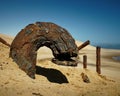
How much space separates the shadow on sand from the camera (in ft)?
39.4

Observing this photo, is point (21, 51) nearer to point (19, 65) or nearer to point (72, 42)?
point (19, 65)

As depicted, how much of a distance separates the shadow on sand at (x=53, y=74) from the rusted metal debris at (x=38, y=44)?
1636 millimetres

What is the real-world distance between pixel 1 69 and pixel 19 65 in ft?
3.38

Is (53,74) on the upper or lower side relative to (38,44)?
lower

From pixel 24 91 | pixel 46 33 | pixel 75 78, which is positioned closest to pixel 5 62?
pixel 46 33

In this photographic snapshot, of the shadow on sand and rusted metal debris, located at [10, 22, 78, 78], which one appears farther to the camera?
the shadow on sand

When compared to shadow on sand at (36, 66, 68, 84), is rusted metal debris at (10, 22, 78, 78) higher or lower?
higher

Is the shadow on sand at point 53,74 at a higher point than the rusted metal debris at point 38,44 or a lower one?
lower

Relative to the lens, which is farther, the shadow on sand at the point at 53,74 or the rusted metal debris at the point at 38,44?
the shadow on sand at the point at 53,74

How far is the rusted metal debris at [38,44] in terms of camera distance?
34.7 feet

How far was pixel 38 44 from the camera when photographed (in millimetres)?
10906

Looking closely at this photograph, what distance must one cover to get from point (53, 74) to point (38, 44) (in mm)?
2626

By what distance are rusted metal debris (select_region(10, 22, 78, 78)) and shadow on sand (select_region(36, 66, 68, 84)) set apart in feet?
5.37

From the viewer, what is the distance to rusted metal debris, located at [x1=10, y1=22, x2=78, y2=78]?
10574 millimetres
